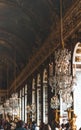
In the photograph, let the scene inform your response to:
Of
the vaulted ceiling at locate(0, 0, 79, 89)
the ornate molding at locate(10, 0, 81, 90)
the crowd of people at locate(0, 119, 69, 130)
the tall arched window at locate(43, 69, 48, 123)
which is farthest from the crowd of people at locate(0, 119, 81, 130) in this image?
the tall arched window at locate(43, 69, 48, 123)

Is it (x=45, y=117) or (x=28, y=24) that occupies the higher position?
(x=28, y=24)

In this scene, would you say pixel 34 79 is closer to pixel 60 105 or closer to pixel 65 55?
pixel 60 105

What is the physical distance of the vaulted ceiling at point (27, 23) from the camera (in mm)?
21047

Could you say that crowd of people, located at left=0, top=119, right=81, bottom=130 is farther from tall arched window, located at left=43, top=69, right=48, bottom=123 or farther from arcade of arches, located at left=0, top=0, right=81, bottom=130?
tall arched window, located at left=43, top=69, right=48, bottom=123

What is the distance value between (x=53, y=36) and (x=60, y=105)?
3772 millimetres

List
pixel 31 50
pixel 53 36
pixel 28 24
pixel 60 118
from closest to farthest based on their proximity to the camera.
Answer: pixel 60 118
pixel 53 36
pixel 28 24
pixel 31 50

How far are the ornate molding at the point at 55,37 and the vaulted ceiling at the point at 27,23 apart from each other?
351mm

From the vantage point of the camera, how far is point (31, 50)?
3048cm

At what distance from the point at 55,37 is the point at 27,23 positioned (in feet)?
17.0

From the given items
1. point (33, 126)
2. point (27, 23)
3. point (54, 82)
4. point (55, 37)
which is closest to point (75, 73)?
point (33, 126)

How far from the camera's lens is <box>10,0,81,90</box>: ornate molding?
16.6 m

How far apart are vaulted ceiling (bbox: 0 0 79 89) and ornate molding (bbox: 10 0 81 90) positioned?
351 millimetres

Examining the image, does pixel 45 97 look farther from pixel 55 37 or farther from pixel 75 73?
pixel 75 73

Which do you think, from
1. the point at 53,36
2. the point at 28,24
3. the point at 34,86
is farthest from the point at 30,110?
the point at 53,36
